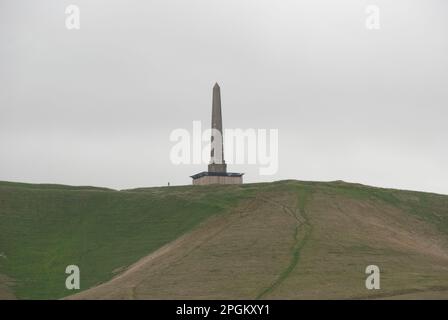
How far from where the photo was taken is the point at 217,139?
344ft

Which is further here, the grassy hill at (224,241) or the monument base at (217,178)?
the monument base at (217,178)

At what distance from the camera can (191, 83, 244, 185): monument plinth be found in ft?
340

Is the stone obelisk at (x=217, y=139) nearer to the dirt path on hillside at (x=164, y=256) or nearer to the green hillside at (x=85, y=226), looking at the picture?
the green hillside at (x=85, y=226)

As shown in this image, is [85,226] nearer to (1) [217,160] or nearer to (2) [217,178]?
(2) [217,178]

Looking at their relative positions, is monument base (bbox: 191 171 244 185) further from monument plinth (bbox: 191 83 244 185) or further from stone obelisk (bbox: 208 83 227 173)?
stone obelisk (bbox: 208 83 227 173)

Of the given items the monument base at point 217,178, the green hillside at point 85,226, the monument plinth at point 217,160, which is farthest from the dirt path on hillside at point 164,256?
the monument base at point 217,178

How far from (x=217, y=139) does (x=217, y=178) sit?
4.89 m

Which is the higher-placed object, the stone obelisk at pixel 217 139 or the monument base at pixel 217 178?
the stone obelisk at pixel 217 139

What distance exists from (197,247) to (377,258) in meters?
15.7

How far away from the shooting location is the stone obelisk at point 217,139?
10362cm

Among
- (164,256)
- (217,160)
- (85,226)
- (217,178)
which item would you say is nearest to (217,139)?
(217,160)

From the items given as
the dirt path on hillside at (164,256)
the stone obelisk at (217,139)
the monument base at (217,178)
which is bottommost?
the dirt path on hillside at (164,256)

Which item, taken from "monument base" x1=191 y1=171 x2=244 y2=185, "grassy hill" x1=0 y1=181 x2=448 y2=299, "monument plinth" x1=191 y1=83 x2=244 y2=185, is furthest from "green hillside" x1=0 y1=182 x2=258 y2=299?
"monument plinth" x1=191 y1=83 x2=244 y2=185

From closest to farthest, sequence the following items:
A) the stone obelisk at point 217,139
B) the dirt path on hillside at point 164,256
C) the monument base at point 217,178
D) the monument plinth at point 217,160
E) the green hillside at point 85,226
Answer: the dirt path on hillside at point 164,256 → the green hillside at point 85,226 → the stone obelisk at point 217,139 → the monument plinth at point 217,160 → the monument base at point 217,178
